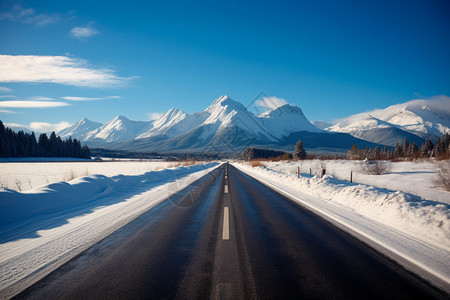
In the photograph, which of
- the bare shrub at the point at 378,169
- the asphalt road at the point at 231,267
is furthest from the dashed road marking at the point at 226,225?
the bare shrub at the point at 378,169

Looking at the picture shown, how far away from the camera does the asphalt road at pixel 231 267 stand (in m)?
2.72

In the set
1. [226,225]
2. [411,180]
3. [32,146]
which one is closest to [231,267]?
[226,225]

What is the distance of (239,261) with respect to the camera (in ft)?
11.7

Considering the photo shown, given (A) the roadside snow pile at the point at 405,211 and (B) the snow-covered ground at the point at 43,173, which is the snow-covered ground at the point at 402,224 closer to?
(A) the roadside snow pile at the point at 405,211

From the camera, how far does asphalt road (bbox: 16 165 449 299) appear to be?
272cm

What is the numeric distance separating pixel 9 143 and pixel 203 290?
3276 inches

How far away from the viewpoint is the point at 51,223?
5605 mm

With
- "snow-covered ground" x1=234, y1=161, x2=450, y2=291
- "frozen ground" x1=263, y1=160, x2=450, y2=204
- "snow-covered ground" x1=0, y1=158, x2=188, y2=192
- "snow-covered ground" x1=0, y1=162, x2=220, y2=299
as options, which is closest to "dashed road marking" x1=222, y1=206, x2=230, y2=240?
"snow-covered ground" x1=0, y1=162, x2=220, y2=299

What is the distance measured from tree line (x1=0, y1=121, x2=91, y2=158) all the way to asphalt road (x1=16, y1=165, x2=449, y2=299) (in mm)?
77383

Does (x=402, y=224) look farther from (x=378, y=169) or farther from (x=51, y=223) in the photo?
(x=378, y=169)

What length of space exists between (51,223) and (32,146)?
83343 mm

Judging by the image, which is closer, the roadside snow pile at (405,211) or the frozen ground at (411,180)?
the roadside snow pile at (405,211)

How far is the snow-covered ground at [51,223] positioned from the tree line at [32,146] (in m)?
71.9

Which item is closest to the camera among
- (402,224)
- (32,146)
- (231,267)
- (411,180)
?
(231,267)
